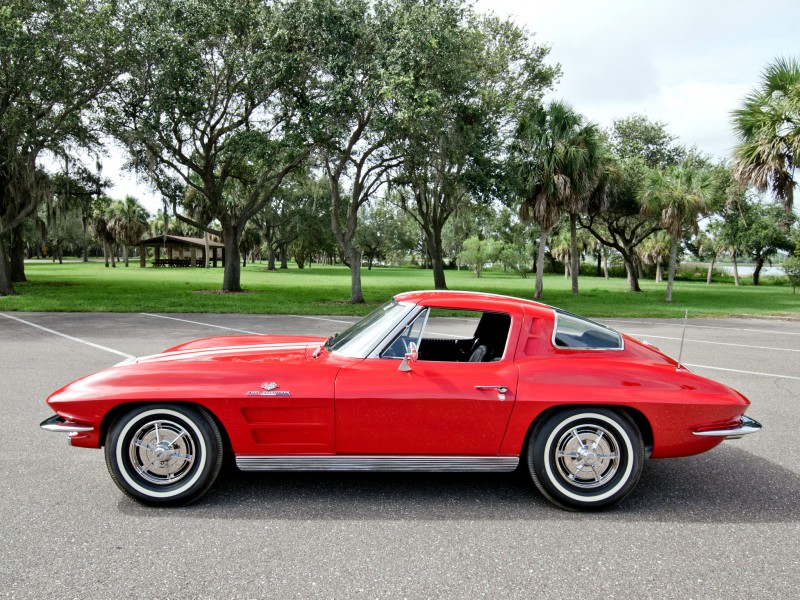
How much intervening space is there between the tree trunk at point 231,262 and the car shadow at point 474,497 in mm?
22231

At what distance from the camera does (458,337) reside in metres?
4.34

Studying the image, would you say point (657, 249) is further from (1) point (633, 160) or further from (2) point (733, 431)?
(2) point (733, 431)

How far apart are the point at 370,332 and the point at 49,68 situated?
60.9ft

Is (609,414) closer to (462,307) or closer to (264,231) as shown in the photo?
(462,307)

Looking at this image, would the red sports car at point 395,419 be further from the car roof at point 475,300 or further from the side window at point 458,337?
the car roof at point 475,300

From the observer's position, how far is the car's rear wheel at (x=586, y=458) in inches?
137

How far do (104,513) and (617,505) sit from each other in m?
3.14

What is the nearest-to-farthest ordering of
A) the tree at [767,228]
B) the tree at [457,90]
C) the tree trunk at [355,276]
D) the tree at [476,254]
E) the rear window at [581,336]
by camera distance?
the rear window at [581,336] < the tree at [457,90] < the tree trunk at [355,276] < the tree at [767,228] < the tree at [476,254]

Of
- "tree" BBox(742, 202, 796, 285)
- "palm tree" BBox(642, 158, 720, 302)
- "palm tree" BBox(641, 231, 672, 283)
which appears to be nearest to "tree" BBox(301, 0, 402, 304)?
"palm tree" BBox(642, 158, 720, 302)

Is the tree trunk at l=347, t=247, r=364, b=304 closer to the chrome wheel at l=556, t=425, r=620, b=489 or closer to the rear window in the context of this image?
the rear window

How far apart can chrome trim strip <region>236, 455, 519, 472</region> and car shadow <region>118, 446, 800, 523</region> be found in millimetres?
243

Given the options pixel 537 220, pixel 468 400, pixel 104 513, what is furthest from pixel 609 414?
pixel 537 220

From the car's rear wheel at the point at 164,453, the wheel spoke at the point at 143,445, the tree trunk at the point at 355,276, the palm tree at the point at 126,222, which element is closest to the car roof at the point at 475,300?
the car's rear wheel at the point at 164,453

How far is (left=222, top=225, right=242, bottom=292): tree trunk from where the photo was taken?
2527 centimetres
